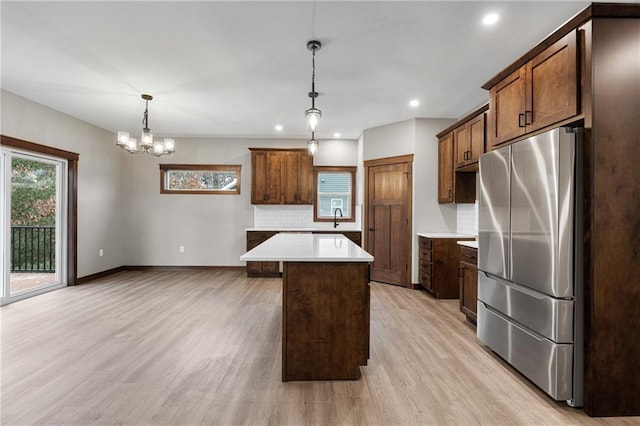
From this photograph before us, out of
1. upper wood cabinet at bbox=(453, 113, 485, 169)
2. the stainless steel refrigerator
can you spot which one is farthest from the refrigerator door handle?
upper wood cabinet at bbox=(453, 113, 485, 169)

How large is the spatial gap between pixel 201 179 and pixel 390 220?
12.9ft

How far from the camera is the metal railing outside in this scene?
4520 mm

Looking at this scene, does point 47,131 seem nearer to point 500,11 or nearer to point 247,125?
point 247,125

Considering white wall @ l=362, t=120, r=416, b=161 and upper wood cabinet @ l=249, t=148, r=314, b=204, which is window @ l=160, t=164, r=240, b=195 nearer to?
upper wood cabinet @ l=249, t=148, r=314, b=204

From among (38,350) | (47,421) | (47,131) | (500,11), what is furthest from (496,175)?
(47,131)

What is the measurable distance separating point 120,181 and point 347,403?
627 cm

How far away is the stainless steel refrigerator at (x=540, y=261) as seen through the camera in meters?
1.90

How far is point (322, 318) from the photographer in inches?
86.5

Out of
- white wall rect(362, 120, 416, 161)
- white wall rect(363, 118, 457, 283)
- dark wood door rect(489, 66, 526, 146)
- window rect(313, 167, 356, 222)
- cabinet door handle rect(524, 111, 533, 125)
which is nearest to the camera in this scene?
cabinet door handle rect(524, 111, 533, 125)

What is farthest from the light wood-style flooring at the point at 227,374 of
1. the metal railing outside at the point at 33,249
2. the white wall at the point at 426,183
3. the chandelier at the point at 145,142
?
the chandelier at the point at 145,142

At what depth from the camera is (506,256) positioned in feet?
7.88

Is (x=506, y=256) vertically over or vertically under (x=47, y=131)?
under

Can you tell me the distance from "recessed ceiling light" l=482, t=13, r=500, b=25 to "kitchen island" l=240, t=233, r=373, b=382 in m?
2.12

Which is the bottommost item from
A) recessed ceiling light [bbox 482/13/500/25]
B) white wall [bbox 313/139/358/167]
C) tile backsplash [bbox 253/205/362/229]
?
tile backsplash [bbox 253/205/362/229]
